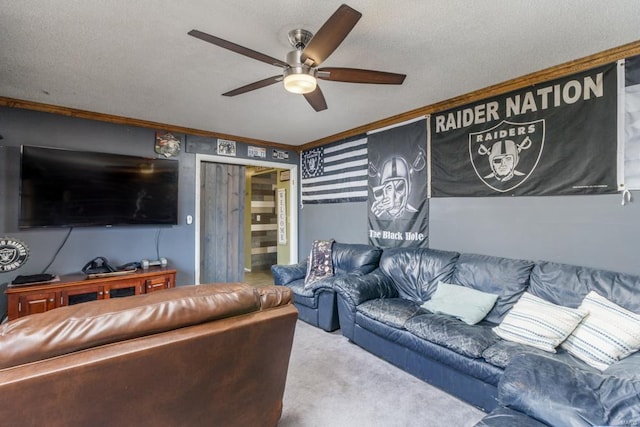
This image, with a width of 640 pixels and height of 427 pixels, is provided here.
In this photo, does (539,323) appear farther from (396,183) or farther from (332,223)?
(332,223)

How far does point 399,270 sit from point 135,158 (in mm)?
3429

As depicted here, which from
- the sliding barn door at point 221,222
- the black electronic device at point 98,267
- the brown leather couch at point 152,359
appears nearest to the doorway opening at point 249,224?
the sliding barn door at point 221,222

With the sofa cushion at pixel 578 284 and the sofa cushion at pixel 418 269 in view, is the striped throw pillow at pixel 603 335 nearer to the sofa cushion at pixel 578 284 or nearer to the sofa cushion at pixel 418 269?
the sofa cushion at pixel 578 284

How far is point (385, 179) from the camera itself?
390 centimetres

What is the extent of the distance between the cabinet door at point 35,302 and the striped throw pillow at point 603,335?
434 cm

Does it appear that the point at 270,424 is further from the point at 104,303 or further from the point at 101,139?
the point at 101,139

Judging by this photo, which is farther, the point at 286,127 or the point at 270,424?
the point at 286,127

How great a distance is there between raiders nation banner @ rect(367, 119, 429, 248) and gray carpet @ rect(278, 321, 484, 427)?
1517 millimetres

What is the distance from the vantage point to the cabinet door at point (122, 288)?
325 cm

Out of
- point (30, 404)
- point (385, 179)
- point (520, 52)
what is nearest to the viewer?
point (30, 404)

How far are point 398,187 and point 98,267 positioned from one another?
3.63 metres

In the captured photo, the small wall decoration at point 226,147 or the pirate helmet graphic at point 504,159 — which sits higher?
the small wall decoration at point 226,147

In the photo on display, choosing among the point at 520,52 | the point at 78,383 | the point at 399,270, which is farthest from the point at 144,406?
the point at 520,52

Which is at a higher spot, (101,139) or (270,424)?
(101,139)
